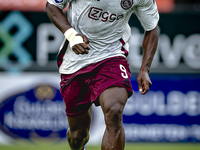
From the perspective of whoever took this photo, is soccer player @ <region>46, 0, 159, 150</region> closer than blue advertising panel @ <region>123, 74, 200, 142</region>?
Yes

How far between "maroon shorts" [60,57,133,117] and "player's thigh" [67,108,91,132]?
0.06m

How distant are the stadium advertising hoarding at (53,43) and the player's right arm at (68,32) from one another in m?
3.59

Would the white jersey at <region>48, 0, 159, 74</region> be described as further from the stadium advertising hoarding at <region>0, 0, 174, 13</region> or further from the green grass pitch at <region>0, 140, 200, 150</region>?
the stadium advertising hoarding at <region>0, 0, 174, 13</region>

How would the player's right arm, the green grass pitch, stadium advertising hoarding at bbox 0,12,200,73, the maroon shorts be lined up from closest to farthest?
→ the player's right arm < the maroon shorts < the green grass pitch < stadium advertising hoarding at bbox 0,12,200,73

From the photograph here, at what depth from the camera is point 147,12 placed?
3.85 meters

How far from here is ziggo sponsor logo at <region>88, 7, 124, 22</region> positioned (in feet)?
12.0

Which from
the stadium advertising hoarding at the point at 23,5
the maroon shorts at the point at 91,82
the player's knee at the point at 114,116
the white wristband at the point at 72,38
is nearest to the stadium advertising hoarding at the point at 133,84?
the stadium advertising hoarding at the point at 23,5

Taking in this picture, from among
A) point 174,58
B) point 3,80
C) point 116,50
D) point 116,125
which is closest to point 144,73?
point 116,50

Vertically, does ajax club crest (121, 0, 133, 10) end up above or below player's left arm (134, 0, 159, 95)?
above

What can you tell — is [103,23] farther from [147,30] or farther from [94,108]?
[94,108]

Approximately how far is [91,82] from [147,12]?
93cm

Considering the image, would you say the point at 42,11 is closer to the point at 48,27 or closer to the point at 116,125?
the point at 48,27

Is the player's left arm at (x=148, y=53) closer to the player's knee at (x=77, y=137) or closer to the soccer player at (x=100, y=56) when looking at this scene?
the soccer player at (x=100, y=56)

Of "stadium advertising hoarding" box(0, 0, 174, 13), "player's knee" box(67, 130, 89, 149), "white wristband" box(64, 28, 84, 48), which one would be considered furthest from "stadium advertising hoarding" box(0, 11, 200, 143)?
"white wristband" box(64, 28, 84, 48)
